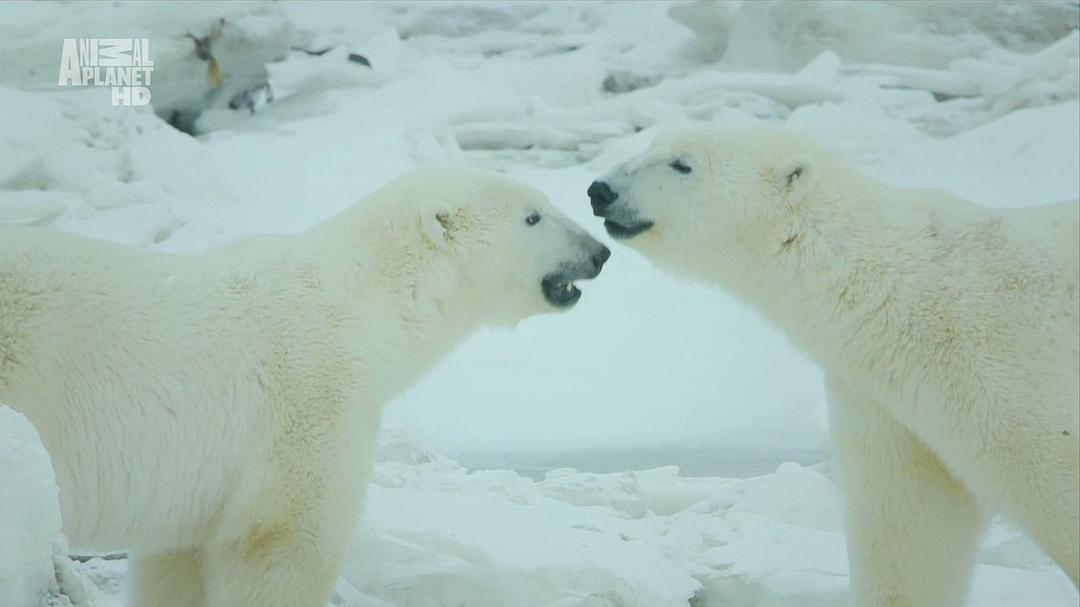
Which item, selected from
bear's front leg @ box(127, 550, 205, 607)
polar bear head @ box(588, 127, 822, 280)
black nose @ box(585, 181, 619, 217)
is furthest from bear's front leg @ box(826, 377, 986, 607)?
bear's front leg @ box(127, 550, 205, 607)

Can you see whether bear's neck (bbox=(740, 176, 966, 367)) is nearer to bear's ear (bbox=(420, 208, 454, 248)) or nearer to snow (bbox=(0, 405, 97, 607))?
bear's ear (bbox=(420, 208, 454, 248))

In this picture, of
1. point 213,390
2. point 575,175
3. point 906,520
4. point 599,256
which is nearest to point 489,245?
point 599,256

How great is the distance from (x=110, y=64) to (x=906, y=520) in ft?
11.8

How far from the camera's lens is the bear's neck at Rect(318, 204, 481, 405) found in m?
3.12

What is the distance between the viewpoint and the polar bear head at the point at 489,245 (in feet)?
10.8

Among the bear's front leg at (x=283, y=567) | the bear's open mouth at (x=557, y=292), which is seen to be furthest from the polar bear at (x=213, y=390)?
the bear's open mouth at (x=557, y=292)

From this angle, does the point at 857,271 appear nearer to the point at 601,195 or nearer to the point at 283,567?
the point at 601,195

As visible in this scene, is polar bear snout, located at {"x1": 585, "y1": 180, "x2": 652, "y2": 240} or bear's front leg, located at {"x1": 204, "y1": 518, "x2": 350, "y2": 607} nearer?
bear's front leg, located at {"x1": 204, "y1": 518, "x2": 350, "y2": 607}

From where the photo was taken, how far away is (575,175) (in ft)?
17.5

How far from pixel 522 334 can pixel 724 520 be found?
1.21 meters

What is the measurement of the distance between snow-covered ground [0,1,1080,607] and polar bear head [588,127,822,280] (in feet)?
3.20

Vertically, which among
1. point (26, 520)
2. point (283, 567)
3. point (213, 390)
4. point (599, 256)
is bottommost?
point (283, 567)

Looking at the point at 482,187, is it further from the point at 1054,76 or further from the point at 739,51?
the point at 1054,76

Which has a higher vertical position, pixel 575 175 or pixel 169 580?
pixel 575 175
